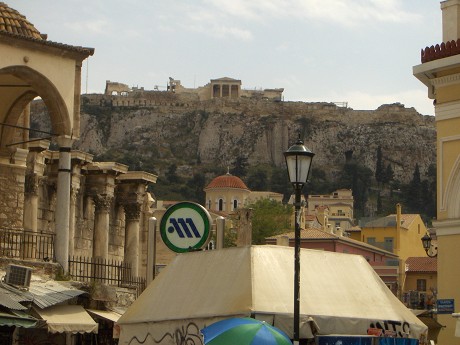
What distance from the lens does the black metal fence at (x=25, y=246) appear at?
24.3 m

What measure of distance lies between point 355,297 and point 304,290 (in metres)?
0.76

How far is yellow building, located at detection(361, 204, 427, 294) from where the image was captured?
106 metres

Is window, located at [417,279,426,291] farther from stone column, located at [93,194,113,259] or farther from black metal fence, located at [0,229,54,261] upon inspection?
black metal fence, located at [0,229,54,261]

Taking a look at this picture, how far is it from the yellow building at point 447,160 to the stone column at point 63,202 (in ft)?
22.8

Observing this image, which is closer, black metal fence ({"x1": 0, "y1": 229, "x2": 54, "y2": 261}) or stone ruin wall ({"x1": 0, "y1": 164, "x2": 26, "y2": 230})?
black metal fence ({"x1": 0, "y1": 229, "x2": 54, "y2": 261})

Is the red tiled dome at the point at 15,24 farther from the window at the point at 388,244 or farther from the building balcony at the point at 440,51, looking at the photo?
the window at the point at 388,244

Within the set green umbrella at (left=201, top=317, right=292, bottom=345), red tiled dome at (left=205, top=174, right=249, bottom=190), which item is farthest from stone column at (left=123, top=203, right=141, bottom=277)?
red tiled dome at (left=205, top=174, right=249, bottom=190)

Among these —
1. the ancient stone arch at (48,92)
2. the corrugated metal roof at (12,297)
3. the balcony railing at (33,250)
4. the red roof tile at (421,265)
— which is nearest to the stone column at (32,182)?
the balcony railing at (33,250)

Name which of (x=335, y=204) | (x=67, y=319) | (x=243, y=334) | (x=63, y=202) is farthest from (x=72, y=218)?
(x=335, y=204)

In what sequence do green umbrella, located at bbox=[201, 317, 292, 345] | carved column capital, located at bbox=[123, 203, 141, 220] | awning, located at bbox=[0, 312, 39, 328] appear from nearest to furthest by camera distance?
green umbrella, located at bbox=[201, 317, 292, 345], awning, located at bbox=[0, 312, 39, 328], carved column capital, located at bbox=[123, 203, 141, 220]

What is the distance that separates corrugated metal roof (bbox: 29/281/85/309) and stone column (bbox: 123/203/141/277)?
1358 centimetres

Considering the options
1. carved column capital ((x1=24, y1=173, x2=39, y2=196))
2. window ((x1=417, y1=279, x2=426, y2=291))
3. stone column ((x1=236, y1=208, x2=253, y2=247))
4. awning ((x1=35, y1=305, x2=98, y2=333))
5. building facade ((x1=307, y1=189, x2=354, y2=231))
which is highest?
building facade ((x1=307, y1=189, x2=354, y2=231))

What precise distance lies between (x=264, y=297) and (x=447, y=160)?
27.5 ft

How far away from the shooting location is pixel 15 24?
24.5 meters
